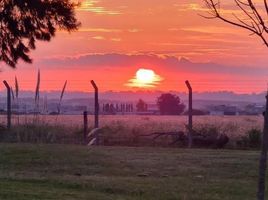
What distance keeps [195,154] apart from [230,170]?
11.8 feet

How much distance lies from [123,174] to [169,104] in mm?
69257

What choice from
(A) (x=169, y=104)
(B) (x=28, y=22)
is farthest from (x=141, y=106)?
(B) (x=28, y=22)

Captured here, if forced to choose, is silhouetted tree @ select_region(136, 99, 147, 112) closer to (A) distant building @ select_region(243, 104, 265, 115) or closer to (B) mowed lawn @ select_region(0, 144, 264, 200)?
(A) distant building @ select_region(243, 104, 265, 115)

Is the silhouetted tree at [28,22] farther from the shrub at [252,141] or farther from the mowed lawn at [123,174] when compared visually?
the shrub at [252,141]

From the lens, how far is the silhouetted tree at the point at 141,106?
68600 mm

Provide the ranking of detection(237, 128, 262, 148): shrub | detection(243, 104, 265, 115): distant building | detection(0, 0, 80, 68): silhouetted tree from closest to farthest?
detection(0, 0, 80, 68): silhouetted tree → detection(237, 128, 262, 148): shrub → detection(243, 104, 265, 115): distant building

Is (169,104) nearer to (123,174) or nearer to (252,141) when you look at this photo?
(252,141)

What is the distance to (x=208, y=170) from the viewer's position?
56.2 feet

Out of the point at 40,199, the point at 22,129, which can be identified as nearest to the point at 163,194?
the point at 40,199

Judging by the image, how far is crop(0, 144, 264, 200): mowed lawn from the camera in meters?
13.3

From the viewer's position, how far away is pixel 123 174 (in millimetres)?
16406

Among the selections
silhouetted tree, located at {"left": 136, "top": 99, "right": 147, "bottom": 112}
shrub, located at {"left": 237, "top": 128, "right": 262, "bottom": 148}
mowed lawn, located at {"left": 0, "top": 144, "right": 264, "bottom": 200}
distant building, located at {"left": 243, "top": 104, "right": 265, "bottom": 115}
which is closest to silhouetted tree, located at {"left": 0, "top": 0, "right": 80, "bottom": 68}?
mowed lawn, located at {"left": 0, "top": 144, "right": 264, "bottom": 200}

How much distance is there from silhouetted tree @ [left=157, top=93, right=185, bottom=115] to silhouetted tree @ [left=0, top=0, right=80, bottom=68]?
6355cm

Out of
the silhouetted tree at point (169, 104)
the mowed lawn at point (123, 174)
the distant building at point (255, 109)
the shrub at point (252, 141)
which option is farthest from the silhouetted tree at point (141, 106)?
the mowed lawn at point (123, 174)
